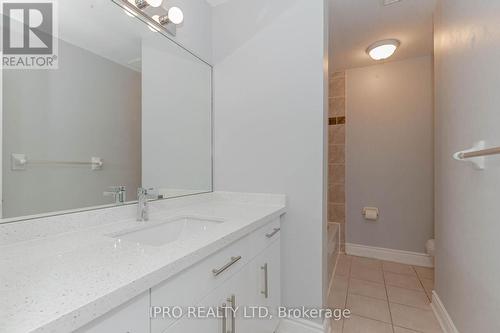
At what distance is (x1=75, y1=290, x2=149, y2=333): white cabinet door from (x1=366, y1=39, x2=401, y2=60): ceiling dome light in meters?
2.67

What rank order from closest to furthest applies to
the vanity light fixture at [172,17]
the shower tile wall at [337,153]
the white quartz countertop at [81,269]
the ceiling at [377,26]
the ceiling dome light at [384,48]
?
the white quartz countertop at [81,269] → the vanity light fixture at [172,17] → the ceiling at [377,26] → the ceiling dome light at [384,48] → the shower tile wall at [337,153]

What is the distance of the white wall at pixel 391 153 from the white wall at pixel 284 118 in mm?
1553

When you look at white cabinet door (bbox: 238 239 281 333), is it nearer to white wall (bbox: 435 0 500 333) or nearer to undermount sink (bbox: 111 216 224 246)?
undermount sink (bbox: 111 216 224 246)

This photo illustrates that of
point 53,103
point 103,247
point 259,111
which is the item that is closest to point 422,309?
point 259,111

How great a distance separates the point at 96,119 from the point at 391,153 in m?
2.74

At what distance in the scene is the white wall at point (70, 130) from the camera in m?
0.82

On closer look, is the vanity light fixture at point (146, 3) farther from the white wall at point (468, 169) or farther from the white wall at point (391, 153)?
the white wall at point (391, 153)

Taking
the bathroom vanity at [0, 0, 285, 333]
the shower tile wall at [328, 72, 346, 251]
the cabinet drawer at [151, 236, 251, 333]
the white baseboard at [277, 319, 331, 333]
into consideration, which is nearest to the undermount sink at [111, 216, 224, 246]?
the bathroom vanity at [0, 0, 285, 333]

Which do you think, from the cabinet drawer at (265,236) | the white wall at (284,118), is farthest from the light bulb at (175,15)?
the cabinet drawer at (265,236)

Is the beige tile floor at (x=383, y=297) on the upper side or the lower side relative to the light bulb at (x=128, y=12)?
lower

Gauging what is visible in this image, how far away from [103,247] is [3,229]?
33 centimetres

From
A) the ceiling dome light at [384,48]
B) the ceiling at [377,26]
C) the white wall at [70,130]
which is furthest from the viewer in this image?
the ceiling dome light at [384,48]

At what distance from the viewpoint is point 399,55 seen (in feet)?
8.02

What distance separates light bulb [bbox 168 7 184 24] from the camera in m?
1.34
